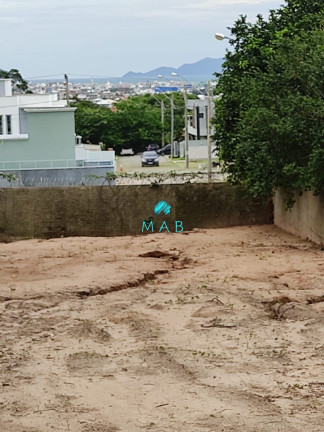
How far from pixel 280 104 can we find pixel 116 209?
6891 millimetres

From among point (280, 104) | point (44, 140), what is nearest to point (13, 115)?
point (44, 140)

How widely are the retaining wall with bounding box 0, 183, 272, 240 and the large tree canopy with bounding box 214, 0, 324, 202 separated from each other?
4.04 feet

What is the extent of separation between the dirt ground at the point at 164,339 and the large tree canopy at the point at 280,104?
6.44 ft

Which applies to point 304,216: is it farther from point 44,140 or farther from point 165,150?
point 165,150

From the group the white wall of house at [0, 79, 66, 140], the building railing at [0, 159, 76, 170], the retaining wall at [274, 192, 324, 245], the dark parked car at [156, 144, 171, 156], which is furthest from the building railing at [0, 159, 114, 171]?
the dark parked car at [156, 144, 171, 156]

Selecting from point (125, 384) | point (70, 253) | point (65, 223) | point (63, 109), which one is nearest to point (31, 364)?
point (125, 384)

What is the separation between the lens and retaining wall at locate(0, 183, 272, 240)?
25625mm

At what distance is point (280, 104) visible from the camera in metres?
20.7

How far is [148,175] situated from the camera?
2709 centimetres

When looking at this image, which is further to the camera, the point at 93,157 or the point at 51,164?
the point at 93,157

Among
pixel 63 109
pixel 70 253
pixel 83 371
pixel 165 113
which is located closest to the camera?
pixel 83 371

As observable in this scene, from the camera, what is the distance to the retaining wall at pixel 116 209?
2562 cm

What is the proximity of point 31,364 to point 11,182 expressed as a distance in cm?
1783

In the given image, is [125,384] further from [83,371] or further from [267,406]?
[267,406]
